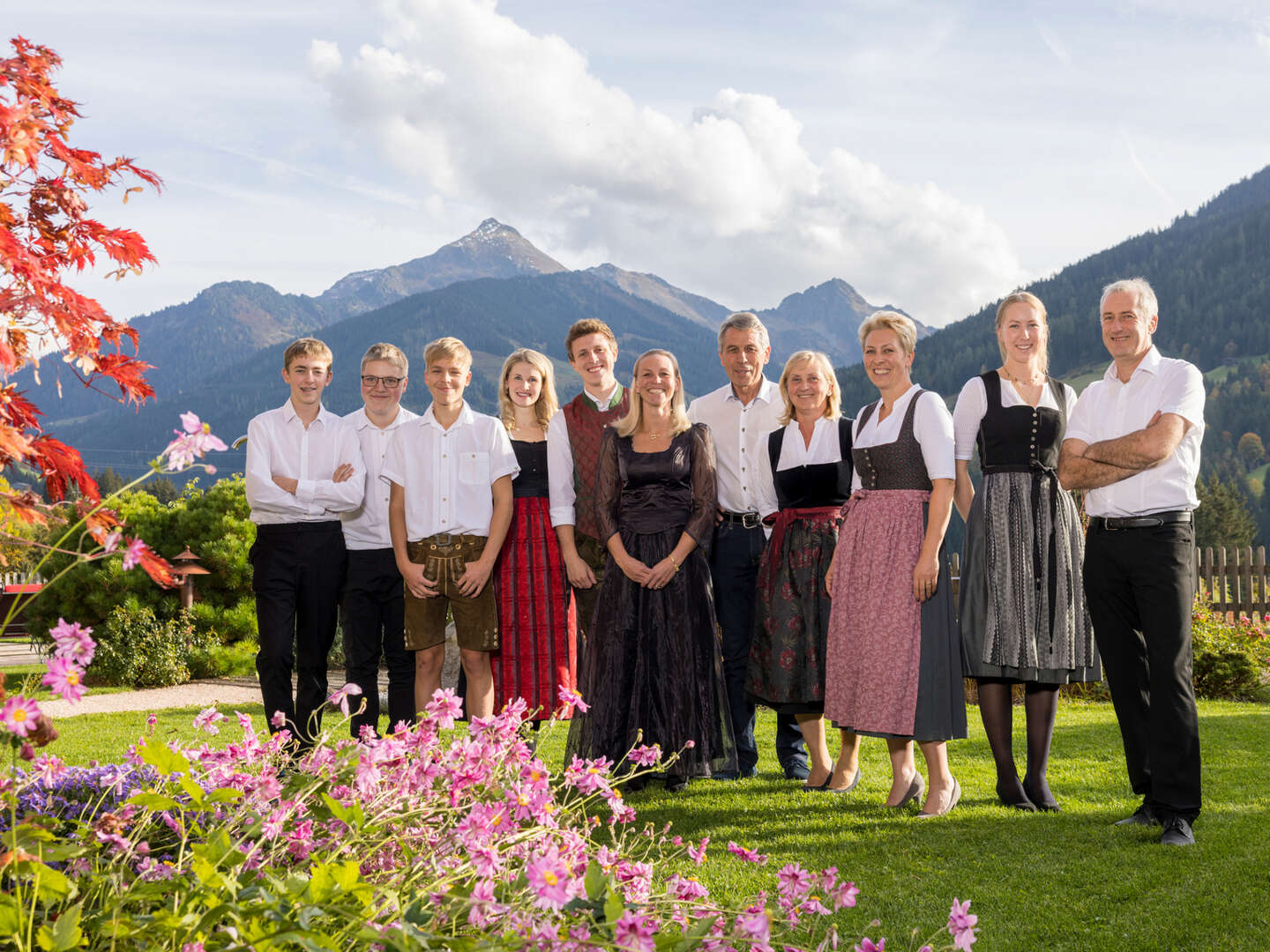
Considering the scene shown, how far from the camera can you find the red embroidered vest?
210 inches

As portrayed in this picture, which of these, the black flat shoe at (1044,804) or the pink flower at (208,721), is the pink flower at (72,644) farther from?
the black flat shoe at (1044,804)

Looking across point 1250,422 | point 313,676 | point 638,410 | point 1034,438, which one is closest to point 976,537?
point 1034,438

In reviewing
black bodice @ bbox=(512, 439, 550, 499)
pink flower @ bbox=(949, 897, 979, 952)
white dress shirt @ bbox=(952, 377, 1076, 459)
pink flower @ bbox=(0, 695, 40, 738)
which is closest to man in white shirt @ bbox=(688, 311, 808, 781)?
black bodice @ bbox=(512, 439, 550, 499)

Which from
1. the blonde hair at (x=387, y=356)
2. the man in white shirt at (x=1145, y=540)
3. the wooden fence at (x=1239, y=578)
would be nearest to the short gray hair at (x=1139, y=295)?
the man in white shirt at (x=1145, y=540)

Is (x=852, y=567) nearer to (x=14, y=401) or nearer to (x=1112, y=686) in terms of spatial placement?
(x=1112, y=686)

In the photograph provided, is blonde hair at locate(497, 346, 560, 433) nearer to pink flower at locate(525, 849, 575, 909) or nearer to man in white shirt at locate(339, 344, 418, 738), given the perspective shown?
man in white shirt at locate(339, 344, 418, 738)

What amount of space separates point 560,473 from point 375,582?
1162 mm

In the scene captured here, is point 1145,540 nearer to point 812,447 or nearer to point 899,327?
point 899,327

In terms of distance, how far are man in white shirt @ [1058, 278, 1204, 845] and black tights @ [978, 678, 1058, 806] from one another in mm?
382

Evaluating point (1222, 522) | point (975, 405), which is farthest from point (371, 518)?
point (1222, 522)

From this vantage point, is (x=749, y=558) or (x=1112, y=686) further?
(x=749, y=558)

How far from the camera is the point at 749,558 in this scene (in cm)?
539

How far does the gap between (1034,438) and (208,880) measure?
3.94 metres

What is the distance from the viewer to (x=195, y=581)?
13180mm
